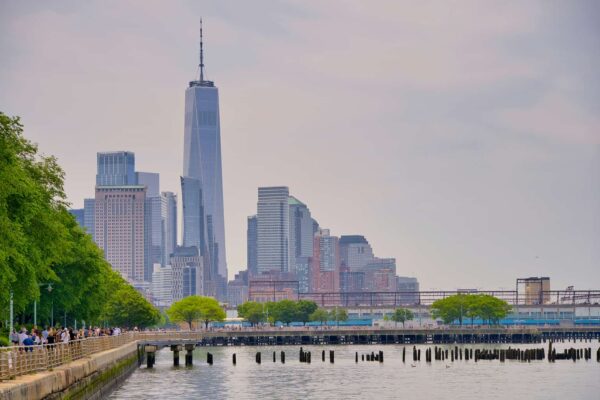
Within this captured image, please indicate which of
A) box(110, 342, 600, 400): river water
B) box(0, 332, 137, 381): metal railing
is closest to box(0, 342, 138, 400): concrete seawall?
box(0, 332, 137, 381): metal railing

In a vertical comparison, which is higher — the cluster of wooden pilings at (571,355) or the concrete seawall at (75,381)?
the concrete seawall at (75,381)

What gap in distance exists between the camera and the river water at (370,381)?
9600 cm

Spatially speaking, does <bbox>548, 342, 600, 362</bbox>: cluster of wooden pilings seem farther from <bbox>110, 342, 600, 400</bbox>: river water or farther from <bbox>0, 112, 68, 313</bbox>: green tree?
<bbox>0, 112, 68, 313</bbox>: green tree

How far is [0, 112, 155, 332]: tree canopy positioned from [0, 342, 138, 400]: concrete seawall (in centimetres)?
484

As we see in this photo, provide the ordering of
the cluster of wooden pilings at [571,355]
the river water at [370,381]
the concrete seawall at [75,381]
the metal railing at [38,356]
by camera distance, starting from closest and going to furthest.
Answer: the concrete seawall at [75,381] → the metal railing at [38,356] → the river water at [370,381] → the cluster of wooden pilings at [571,355]

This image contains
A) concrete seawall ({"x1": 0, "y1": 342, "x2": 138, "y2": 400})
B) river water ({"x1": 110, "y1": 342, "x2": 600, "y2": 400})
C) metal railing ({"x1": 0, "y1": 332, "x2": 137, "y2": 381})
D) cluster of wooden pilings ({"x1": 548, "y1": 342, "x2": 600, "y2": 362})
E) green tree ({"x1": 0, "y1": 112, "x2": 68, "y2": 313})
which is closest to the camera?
concrete seawall ({"x1": 0, "y1": 342, "x2": 138, "y2": 400})

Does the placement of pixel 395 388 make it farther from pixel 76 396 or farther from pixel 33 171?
pixel 76 396

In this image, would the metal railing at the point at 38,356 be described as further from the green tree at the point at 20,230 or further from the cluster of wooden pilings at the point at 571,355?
the cluster of wooden pilings at the point at 571,355

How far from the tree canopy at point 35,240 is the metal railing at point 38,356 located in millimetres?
3327

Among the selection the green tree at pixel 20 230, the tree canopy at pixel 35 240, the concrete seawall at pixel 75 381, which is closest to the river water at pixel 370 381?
the concrete seawall at pixel 75 381

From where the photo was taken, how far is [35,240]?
234 feet

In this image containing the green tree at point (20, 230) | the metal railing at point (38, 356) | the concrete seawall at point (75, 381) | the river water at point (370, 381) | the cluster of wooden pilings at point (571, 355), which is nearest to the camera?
the concrete seawall at point (75, 381)

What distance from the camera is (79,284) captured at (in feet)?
340

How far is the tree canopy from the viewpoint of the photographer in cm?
5903
